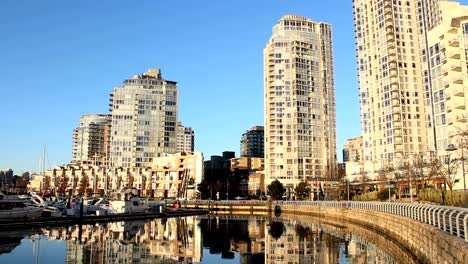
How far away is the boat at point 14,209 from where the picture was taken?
6038 centimetres

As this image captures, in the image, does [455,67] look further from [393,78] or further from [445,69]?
[393,78]

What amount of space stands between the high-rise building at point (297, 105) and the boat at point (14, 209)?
10508 centimetres

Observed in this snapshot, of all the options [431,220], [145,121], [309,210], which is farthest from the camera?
[145,121]

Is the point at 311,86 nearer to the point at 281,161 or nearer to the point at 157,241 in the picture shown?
the point at 281,161

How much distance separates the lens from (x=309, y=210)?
96688 millimetres

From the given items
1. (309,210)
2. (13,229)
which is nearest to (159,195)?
(309,210)

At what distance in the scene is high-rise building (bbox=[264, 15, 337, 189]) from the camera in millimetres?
161800

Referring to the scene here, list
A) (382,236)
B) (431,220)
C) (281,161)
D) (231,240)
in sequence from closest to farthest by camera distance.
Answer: (431,220) < (382,236) < (231,240) < (281,161)

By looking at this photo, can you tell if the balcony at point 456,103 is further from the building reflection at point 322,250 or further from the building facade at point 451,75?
the building reflection at point 322,250

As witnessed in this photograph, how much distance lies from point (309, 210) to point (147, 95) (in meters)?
122

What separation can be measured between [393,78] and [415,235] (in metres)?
103

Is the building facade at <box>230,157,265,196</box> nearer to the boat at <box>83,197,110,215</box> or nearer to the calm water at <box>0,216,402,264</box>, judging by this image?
the boat at <box>83,197,110,215</box>

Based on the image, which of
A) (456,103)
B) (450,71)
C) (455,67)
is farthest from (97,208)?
(455,67)

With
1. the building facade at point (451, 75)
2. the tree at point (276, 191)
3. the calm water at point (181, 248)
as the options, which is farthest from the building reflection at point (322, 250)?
the tree at point (276, 191)
